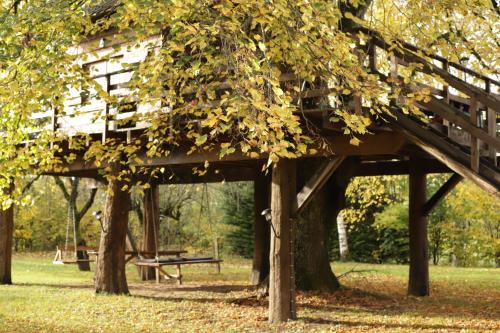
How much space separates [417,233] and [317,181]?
456 centimetres

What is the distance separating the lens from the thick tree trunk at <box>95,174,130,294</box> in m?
15.8

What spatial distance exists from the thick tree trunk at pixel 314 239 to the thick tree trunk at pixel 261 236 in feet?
8.61

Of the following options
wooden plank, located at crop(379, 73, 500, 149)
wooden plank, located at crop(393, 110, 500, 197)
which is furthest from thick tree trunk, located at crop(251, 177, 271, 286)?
wooden plank, located at crop(379, 73, 500, 149)

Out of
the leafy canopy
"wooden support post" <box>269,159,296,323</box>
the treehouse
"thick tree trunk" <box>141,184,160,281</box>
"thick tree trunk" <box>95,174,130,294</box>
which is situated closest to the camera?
the leafy canopy

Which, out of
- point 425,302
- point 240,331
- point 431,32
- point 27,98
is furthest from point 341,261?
point 27,98

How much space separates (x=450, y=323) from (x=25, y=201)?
7.43 meters

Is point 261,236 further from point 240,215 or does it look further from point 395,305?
point 240,215

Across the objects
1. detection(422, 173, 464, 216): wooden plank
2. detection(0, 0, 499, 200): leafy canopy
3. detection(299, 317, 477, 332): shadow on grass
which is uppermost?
detection(0, 0, 499, 200): leafy canopy

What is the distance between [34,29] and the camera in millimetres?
9680

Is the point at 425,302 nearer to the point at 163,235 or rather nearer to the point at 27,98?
the point at 27,98

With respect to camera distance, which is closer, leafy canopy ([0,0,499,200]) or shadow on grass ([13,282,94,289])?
leafy canopy ([0,0,499,200])

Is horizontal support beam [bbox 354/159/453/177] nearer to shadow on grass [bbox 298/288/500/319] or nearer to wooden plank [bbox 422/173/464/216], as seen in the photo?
wooden plank [bbox 422/173/464/216]

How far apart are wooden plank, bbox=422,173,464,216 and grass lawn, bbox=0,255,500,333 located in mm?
2034

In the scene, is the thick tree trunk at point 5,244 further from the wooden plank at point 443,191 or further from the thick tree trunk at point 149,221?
the wooden plank at point 443,191
